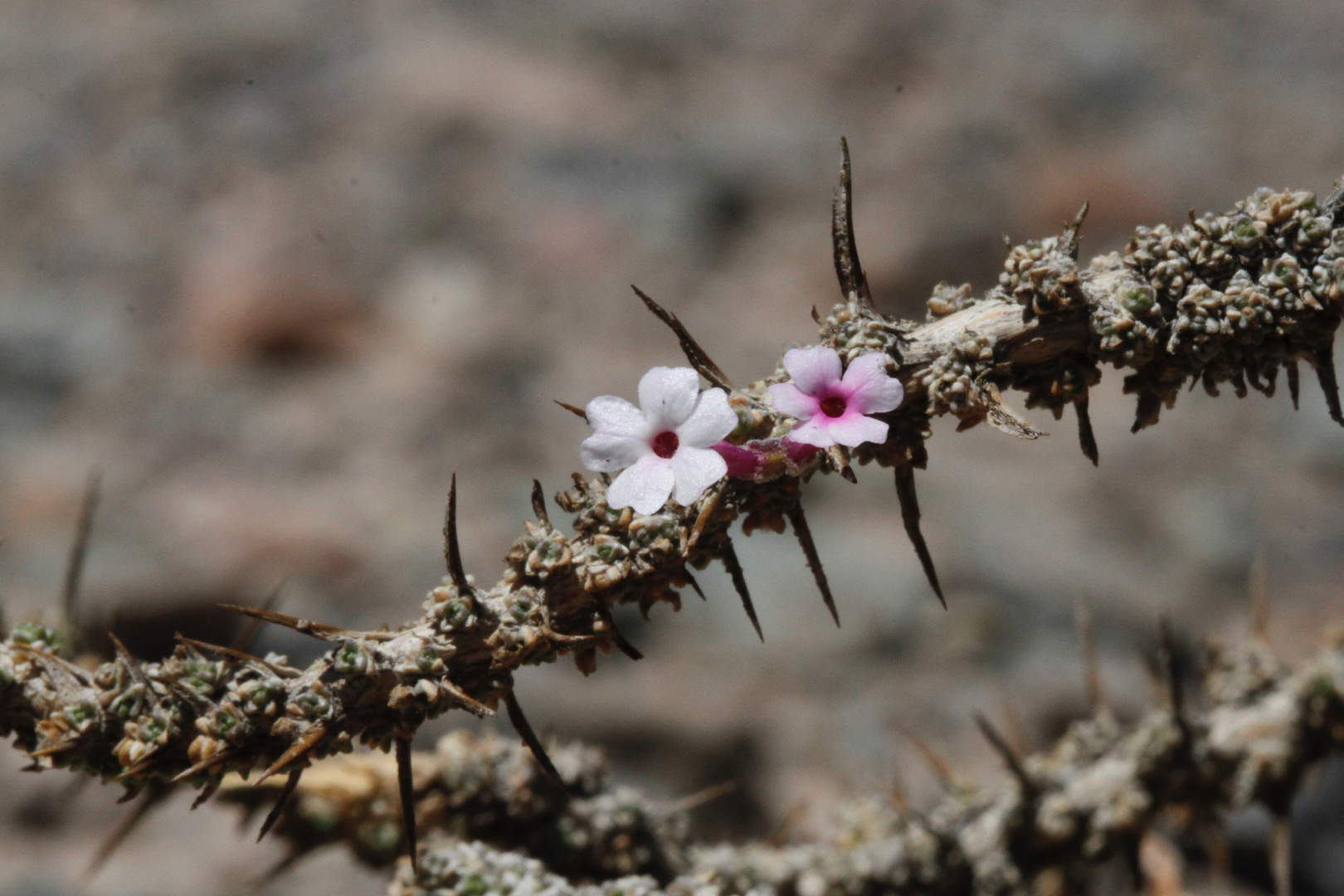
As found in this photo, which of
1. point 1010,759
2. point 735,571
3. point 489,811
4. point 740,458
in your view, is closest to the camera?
point 740,458

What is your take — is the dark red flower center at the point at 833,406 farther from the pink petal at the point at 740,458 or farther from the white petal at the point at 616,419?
the white petal at the point at 616,419

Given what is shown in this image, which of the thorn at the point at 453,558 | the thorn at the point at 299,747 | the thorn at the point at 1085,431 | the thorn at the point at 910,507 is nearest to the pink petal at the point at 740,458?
the thorn at the point at 910,507

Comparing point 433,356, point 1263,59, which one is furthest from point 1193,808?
point 1263,59

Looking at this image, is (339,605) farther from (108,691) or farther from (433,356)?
(108,691)

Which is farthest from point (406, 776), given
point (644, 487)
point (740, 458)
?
point (740, 458)

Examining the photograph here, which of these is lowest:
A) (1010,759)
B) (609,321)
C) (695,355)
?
(1010,759)

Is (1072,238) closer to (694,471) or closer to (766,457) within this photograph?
(766,457)
